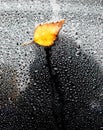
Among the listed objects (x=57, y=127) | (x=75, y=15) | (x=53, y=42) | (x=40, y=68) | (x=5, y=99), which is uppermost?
(x=75, y=15)

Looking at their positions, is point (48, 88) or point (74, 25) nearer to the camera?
point (48, 88)

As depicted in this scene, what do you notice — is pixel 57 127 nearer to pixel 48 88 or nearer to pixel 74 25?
pixel 48 88

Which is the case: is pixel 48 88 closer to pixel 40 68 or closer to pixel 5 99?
pixel 40 68

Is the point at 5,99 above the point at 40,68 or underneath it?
underneath

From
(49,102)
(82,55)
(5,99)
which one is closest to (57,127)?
(49,102)

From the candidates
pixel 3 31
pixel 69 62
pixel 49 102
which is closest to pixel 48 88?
pixel 49 102

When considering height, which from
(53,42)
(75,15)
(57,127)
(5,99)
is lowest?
(57,127)
